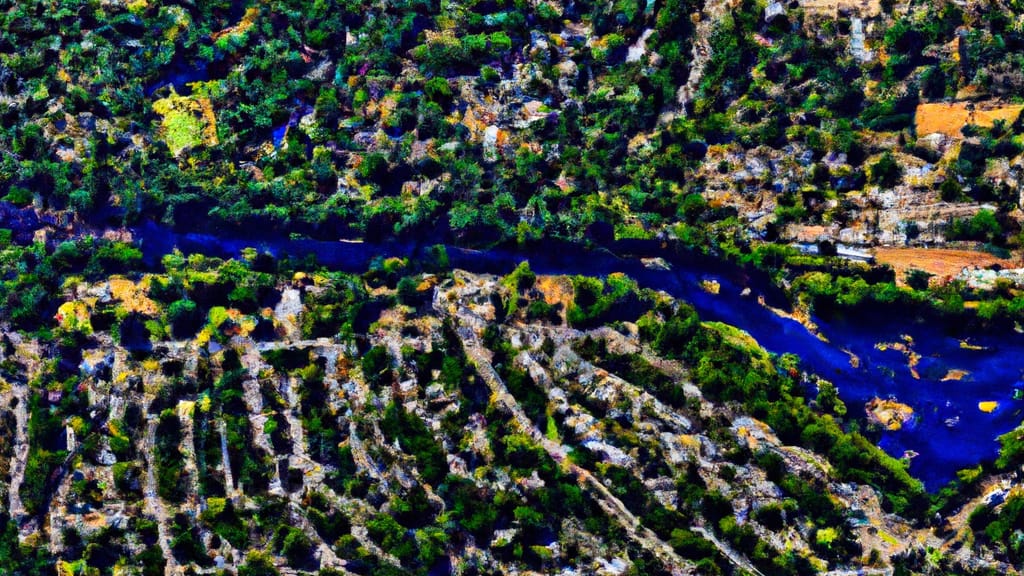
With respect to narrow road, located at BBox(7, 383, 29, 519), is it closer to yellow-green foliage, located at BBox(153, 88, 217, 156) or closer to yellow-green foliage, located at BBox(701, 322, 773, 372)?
yellow-green foliage, located at BBox(153, 88, 217, 156)

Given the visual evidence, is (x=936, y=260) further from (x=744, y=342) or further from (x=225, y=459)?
(x=225, y=459)

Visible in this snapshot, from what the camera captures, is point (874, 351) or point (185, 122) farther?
point (185, 122)

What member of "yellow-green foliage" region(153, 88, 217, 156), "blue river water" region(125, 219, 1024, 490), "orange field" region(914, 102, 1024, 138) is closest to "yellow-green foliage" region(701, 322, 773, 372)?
"blue river water" region(125, 219, 1024, 490)

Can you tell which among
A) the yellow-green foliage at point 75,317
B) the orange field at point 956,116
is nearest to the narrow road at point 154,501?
Answer: the yellow-green foliage at point 75,317

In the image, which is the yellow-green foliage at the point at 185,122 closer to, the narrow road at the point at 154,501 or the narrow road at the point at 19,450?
the narrow road at the point at 19,450

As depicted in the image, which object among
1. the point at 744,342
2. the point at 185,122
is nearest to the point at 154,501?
the point at 185,122

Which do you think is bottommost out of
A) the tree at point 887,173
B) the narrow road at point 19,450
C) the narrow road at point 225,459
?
the narrow road at point 19,450

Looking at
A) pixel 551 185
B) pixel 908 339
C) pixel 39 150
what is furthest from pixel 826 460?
pixel 39 150

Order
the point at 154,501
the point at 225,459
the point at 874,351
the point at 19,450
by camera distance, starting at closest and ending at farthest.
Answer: the point at 154,501 → the point at 225,459 → the point at 19,450 → the point at 874,351
